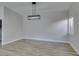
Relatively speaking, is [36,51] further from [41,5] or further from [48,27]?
[48,27]

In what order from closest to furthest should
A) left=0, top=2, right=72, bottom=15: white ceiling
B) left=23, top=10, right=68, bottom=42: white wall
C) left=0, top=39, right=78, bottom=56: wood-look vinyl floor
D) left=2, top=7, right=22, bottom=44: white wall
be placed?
left=0, top=39, right=78, bottom=56: wood-look vinyl floor < left=0, top=2, right=72, bottom=15: white ceiling < left=2, top=7, right=22, bottom=44: white wall < left=23, top=10, right=68, bottom=42: white wall

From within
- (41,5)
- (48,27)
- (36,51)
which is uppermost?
Result: (41,5)

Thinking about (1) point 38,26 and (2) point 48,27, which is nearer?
(2) point 48,27

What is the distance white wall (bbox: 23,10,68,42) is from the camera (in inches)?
282

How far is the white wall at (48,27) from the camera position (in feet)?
23.5

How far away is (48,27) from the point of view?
304 inches

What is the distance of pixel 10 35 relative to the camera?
654cm

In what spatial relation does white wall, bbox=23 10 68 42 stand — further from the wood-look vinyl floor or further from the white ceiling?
the wood-look vinyl floor

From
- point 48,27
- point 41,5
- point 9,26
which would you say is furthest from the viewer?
point 48,27

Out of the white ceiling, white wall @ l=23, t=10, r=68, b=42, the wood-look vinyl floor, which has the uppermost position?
the white ceiling

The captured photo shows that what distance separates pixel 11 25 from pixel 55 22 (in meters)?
2.88

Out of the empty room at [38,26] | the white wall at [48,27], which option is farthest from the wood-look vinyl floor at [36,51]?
the white wall at [48,27]

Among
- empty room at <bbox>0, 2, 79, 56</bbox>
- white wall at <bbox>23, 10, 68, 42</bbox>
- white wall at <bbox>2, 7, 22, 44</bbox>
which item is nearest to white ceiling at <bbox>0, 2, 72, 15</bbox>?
empty room at <bbox>0, 2, 79, 56</bbox>

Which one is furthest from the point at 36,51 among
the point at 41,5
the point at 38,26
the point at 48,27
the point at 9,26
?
the point at 38,26
